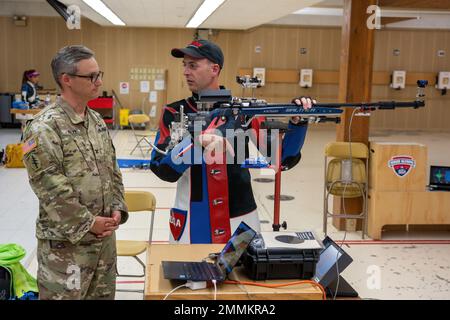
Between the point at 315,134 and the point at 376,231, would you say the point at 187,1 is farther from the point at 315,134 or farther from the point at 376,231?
the point at 315,134

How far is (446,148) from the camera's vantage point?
12305 millimetres

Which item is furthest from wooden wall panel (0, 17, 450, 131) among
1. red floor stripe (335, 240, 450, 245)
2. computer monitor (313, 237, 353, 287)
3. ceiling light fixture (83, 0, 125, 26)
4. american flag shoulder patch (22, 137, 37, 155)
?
american flag shoulder patch (22, 137, 37, 155)

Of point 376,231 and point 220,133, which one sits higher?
point 220,133

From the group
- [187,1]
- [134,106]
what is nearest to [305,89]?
[134,106]

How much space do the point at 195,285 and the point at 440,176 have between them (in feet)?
15.1

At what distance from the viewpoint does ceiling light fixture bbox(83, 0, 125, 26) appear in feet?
32.6

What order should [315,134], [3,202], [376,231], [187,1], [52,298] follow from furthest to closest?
[315,134] → [187,1] → [3,202] → [376,231] → [52,298]

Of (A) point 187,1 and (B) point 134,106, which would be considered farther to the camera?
(B) point 134,106

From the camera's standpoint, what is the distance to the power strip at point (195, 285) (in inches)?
78.0

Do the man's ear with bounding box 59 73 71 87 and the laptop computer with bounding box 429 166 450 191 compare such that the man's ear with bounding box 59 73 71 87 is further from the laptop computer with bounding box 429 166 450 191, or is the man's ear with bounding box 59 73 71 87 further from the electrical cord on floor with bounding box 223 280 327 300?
the laptop computer with bounding box 429 166 450 191

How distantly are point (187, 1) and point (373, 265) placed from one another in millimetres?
6484

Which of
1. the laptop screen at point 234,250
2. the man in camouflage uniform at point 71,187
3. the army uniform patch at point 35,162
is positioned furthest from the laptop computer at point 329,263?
the army uniform patch at point 35,162

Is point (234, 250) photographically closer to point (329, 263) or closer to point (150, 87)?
point (329, 263)

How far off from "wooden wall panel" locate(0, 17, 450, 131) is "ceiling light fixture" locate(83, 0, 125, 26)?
5.37 feet
